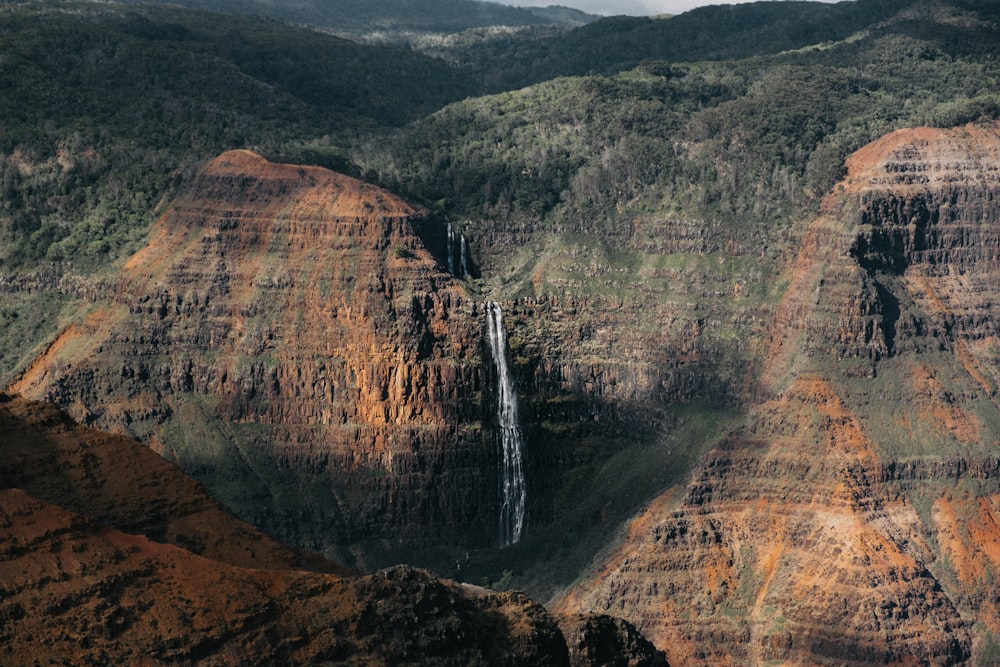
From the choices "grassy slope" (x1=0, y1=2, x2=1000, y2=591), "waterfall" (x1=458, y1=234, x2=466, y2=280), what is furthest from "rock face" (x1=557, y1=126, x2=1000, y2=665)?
"waterfall" (x1=458, y1=234, x2=466, y2=280)

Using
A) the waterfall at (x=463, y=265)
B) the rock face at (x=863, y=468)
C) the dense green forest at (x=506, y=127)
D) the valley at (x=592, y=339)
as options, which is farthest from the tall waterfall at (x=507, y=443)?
the dense green forest at (x=506, y=127)

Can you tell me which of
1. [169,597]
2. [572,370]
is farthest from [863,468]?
[169,597]

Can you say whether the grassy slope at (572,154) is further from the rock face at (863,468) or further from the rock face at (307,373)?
the rock face at (307,373)

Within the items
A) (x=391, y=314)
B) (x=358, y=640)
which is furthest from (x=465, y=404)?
(x=358, y=640)

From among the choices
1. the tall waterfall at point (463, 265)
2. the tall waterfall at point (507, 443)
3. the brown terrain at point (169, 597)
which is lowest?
the tall waterfall at point (507, 443)

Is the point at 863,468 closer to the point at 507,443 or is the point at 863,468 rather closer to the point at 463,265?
the point at 507,443

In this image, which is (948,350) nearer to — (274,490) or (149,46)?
(274,490)
